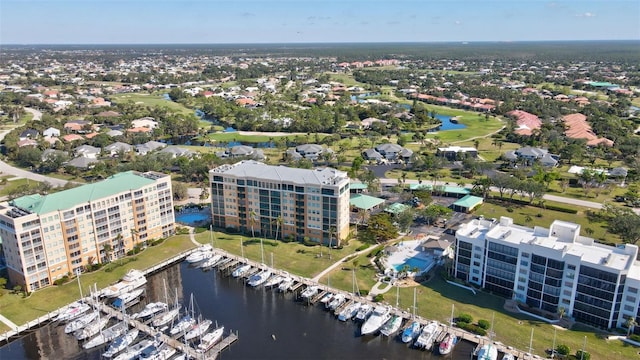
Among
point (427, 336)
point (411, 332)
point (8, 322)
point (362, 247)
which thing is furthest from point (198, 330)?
point (362, 247)

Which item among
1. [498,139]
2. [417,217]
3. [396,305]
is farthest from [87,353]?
[498,139]

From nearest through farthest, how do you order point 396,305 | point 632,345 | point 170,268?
point 632,345 → point 396,305 → point 170,268

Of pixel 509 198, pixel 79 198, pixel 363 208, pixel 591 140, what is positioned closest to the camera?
pixel 79 198

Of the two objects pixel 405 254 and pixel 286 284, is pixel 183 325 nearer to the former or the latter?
pixel 286 284

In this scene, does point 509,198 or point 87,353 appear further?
point 509,198

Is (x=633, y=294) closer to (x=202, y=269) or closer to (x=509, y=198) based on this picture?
(x=509, y=198)

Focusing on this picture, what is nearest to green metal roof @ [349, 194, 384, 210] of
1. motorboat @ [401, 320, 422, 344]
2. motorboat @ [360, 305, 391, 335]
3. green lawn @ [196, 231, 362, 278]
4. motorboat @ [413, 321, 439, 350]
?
green lawn @ [196, 231, 362, 278]
